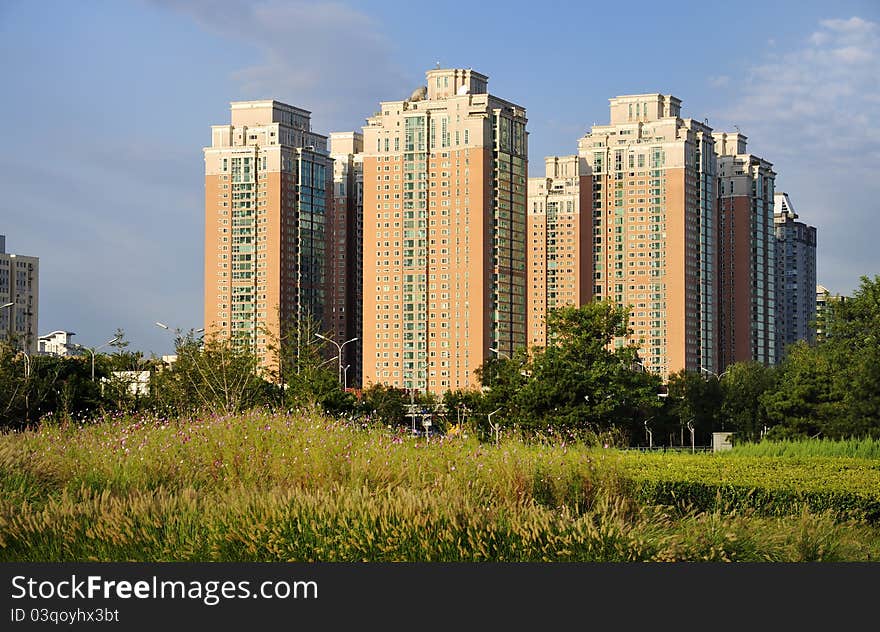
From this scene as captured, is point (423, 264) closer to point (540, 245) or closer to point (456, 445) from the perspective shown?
point (540, 245)

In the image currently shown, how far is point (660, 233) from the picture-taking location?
299 feet

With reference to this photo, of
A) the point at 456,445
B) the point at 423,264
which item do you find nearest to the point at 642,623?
the point at 456,445

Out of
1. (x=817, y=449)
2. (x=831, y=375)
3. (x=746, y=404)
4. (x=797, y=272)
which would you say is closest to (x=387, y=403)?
(x=746, y=404)

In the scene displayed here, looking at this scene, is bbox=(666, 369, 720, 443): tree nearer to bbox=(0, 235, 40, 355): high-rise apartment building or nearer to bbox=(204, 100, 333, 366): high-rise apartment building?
bbox=(204, 100, 333, 366): high-rise apartment building

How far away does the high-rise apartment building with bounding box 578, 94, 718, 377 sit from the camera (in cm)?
8819

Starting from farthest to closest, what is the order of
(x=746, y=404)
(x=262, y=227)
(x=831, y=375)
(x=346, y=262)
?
(x=346, y=262) → (x=262, y=227) → (x=746, y=404) → (x=831, y=375)

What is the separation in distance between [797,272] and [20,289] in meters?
78.2

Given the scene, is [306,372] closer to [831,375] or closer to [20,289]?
[831,375]

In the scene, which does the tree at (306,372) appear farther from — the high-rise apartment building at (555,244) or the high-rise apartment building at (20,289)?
the high-rise apartment building at (20,289)

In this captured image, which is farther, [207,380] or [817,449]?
[207,380]

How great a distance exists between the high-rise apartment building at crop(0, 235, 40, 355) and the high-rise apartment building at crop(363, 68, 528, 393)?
4370 centimetres

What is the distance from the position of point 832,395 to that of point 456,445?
24.6 metres


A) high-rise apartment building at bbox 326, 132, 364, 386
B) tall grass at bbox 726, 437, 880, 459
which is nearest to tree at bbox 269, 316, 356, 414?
tall grass at bbox 726, 437, 880, 459

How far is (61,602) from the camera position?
7.96 meters
